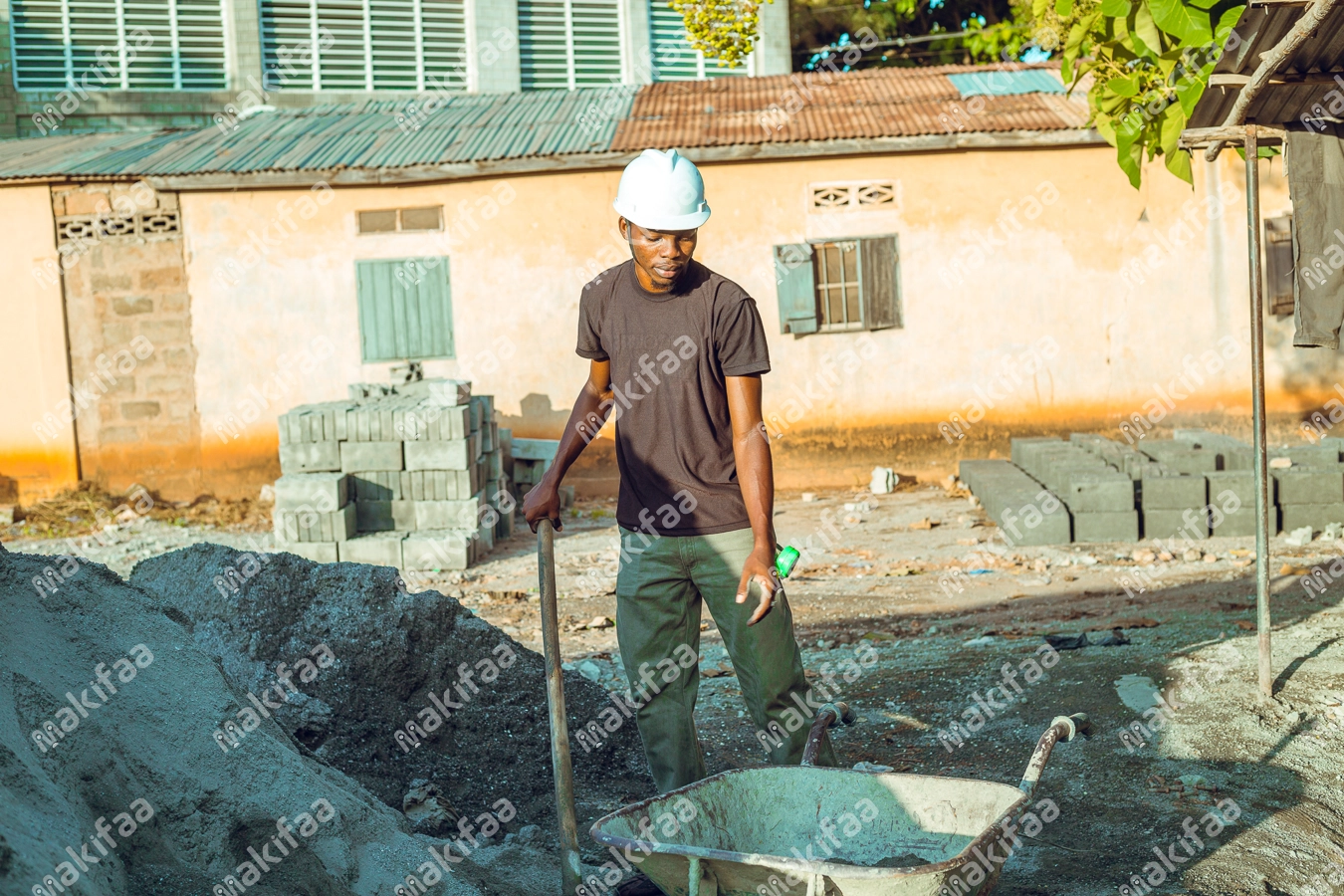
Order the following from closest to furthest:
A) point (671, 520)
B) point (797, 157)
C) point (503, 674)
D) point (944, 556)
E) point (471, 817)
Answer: point (671, 520) → point (471, 817) → point (503, 674) → point (944, 556) → point (797, 157)

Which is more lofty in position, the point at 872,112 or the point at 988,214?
the point at 872,112

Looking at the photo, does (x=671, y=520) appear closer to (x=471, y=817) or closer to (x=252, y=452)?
(x=471, y=817)

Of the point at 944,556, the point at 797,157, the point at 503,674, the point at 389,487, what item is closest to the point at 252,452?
the point at 389,487

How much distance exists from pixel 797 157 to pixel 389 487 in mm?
5364

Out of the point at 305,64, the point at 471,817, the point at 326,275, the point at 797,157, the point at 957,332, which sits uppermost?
the point at 305,64

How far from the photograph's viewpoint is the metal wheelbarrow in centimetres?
273

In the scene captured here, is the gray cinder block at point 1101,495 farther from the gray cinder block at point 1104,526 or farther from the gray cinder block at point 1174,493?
the gray cinder block at point 1174,493

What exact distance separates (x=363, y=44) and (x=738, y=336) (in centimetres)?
1479

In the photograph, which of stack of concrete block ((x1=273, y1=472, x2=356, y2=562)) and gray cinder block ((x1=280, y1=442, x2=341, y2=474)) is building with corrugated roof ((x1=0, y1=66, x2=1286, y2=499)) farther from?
stack of concrete block ((x1=273, y1=472, x2=356, y2=562))

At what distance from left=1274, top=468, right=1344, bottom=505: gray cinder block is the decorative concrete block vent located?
6190 millimetres

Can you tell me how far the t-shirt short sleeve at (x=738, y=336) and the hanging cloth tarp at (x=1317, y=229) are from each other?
258 cm

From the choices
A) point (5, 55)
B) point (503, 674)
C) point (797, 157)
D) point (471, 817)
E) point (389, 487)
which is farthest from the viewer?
point (5, 55)

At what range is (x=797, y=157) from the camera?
11867 millimetres

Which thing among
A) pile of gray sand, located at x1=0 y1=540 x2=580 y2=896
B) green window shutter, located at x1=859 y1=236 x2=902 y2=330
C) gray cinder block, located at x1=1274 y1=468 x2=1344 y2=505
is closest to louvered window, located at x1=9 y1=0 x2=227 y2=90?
green window shutter, located at x1=859 y1=236 x2=902 y2=330
